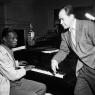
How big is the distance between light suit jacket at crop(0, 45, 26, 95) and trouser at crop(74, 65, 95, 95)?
0.76 m

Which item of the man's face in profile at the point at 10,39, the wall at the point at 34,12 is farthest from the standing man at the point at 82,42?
the wall at the point at 34,12

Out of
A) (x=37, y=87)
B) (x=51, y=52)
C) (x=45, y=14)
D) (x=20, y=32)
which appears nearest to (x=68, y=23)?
(x=51, y=52)

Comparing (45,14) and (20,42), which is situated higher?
(45,14)

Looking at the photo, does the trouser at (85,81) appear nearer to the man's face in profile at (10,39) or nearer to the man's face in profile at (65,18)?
the man's face in profile at (65,18)

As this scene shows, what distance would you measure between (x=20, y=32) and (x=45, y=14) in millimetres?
6579

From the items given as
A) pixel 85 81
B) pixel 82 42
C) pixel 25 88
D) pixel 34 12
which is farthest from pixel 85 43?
pixel 34 12

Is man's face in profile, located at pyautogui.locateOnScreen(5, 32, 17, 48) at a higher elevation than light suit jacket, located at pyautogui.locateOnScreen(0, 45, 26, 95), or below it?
higher

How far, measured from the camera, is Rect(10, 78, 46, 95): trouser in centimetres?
244

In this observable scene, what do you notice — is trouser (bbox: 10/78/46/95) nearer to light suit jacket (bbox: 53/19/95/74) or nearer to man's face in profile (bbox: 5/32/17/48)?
man's face in profile (bbox: 5/32/17/48)

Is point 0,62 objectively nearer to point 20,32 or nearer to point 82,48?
point 82,48

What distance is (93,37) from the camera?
210 cm

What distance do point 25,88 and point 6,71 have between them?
53 cm

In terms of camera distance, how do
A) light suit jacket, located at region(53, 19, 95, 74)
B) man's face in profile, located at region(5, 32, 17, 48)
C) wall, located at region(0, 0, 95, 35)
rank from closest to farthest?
1. light suit jacket, located at region(53, 19, 95, 74)
2. man's face in profile, located at region(5, 32, 17, 48)
3. wall, located at region(0, 0, 95, 35)

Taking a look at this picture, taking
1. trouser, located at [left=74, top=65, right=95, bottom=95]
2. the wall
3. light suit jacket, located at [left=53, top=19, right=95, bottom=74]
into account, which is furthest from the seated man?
the wall
